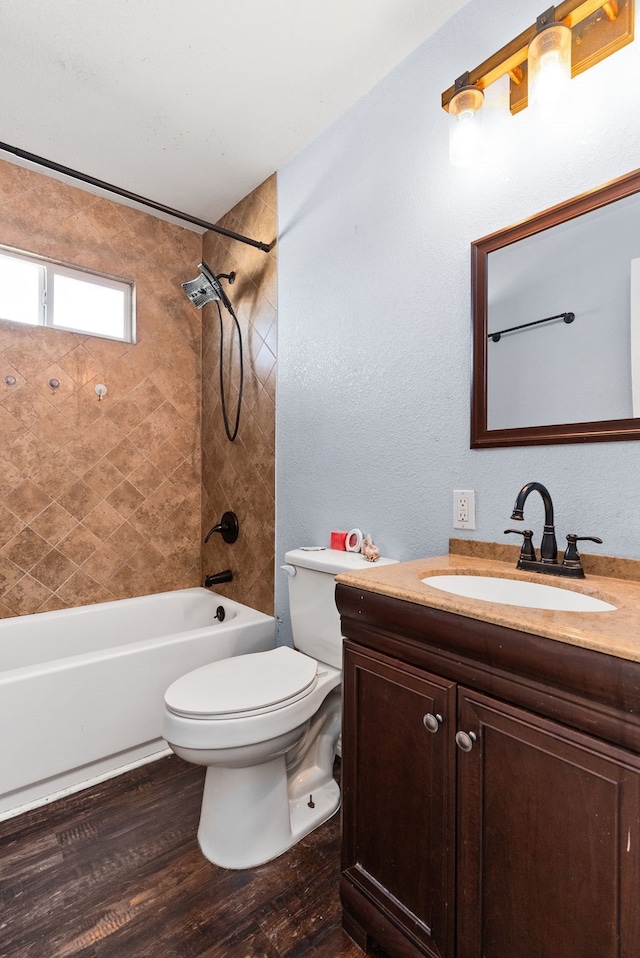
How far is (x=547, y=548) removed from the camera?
1.20 metres

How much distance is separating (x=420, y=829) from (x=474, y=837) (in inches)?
5.4

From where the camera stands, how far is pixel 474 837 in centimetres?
87

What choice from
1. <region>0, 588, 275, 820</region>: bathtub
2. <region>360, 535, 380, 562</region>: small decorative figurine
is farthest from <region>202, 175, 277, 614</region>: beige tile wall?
<region>360, 535, 380, 562</region>: small decorative figurine

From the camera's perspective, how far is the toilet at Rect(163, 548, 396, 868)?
1.30 m

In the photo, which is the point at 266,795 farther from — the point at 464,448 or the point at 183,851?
the point at 464,448

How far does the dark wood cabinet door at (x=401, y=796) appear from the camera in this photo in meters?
0.93

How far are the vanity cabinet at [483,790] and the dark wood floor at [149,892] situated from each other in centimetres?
17

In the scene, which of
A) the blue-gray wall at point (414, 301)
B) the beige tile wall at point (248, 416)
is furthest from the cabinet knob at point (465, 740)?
the beige tile wall at point (248, 416)

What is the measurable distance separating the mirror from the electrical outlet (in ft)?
0.52

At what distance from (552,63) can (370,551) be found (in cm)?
143

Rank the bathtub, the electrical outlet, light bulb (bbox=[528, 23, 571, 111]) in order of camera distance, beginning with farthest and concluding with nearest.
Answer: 1. the bathtub
2. the electrical outlet
3. light bulb (bbox=[528, 23, 571, 111])

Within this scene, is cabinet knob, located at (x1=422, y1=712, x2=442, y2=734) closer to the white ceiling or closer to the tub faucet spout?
the tub faucet spout

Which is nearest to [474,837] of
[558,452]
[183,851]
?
[558,452]

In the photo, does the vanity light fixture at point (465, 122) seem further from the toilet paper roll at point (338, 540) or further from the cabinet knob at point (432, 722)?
the cabinet knob at point (432, 722)
